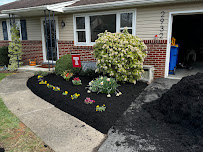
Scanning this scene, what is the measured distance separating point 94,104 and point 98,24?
447cm

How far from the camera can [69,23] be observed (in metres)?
7.87

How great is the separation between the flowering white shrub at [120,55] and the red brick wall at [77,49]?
2.19m

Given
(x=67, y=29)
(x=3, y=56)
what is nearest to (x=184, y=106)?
(x=67, y=29)

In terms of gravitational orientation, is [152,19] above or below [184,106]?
above

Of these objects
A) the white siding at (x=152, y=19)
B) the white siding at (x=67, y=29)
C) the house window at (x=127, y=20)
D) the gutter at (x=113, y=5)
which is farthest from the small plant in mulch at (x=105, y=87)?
the white siding at (x=67, y=29)

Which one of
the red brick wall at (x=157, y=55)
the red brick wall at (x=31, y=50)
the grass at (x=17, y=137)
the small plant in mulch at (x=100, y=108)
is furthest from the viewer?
the red brick wall at (x=31, y=50)

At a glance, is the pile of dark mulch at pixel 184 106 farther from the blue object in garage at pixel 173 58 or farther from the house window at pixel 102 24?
the house window at pixel 102 24

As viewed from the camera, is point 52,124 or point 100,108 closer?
point 52,124

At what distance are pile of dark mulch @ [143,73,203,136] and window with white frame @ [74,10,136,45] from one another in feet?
11.2

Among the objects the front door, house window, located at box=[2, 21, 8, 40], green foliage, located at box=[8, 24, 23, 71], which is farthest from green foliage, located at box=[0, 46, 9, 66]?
house window, located at box=[2, 21, 8, 40]

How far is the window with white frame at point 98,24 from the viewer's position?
21.4ft

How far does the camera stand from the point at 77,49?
7820mm

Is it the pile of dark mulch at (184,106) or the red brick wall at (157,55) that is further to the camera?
the red brick wall at (157,55)

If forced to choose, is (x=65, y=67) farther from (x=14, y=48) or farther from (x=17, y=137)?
(x=17, y=137)
